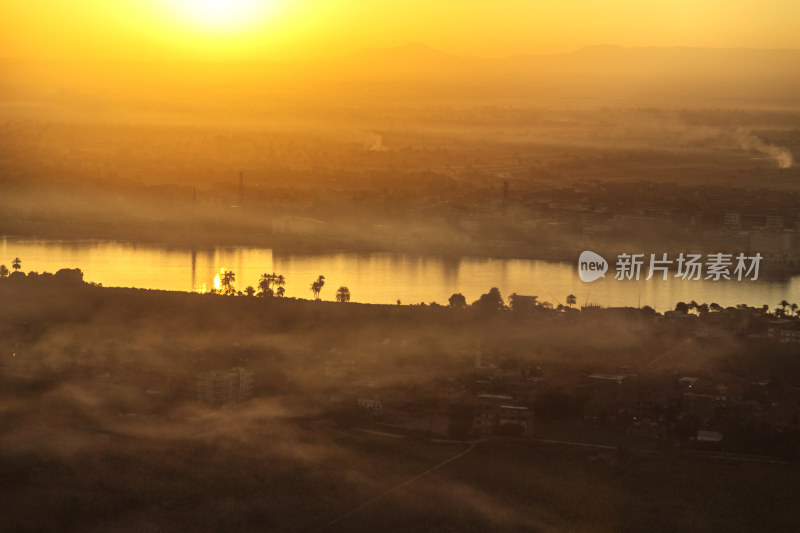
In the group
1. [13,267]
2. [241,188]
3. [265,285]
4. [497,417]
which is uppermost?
[241,188]

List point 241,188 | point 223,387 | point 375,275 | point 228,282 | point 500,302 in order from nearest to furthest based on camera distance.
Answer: point 223,387 → point 500,302 → point 228,282 → point 375,275 → point 241,188

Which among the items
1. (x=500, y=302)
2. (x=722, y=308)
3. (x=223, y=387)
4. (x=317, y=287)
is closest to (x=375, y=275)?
(x=317, y=287)

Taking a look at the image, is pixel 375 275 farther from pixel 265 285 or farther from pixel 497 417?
pixel 497 417

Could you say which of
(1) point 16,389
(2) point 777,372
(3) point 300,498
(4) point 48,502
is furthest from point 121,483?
(2) point 777,372

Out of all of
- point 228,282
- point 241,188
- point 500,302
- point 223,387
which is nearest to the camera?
point 223,387

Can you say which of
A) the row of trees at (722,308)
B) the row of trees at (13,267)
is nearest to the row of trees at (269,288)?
the row of trees at (13,267)

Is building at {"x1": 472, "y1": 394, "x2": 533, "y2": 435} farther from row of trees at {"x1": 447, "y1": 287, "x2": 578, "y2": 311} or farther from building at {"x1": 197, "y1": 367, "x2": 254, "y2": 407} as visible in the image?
row of trees at {"x1": 447, "y1": 287, "x2": 578, "y2": 311}
